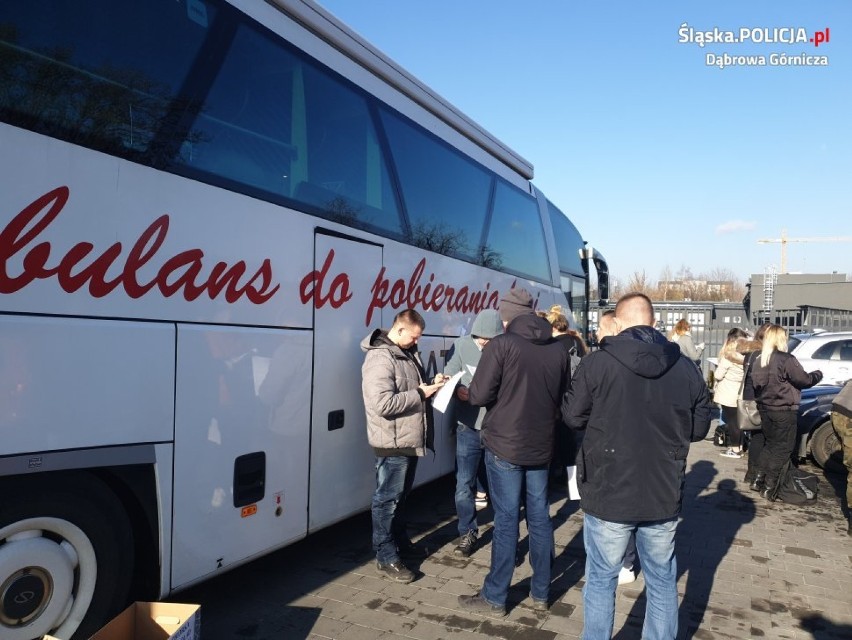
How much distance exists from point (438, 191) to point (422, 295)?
3.39 feet

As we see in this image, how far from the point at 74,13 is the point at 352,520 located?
461cm

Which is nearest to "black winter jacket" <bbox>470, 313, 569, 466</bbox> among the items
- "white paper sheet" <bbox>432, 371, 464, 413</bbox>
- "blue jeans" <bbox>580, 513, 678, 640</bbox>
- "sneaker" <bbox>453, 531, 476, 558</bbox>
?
"white paper sheet" <bbox>432, 371, 464, 413</bbox>

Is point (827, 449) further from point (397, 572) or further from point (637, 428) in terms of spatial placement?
point (637, 428)

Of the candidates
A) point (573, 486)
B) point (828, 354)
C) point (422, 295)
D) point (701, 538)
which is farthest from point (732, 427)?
point (573, 486)

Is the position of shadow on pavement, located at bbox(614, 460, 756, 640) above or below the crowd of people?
below

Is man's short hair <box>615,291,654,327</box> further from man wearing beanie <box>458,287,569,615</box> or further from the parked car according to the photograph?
the parked car

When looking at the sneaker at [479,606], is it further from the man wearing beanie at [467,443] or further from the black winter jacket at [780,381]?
the black winter jacket at [780,381]

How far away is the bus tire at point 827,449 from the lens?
8391 millimetres

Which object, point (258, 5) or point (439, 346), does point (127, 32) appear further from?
point (439, 346)

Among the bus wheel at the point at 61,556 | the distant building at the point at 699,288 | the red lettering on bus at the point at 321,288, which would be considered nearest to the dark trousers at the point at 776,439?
the red lettering on bus at the point at 321,288

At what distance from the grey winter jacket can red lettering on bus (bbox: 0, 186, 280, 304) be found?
3.08ft

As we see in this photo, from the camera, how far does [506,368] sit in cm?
405

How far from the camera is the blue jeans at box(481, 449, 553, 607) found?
4.08m

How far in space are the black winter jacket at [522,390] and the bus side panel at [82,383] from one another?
189 centimetres
